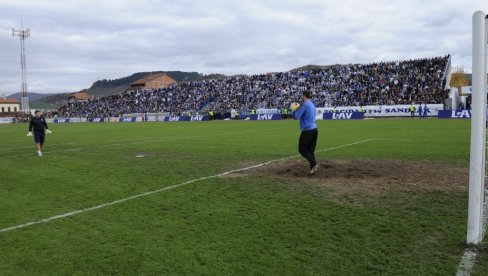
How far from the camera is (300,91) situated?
5969cm

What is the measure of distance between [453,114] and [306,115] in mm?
34745

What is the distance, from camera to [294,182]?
912cm

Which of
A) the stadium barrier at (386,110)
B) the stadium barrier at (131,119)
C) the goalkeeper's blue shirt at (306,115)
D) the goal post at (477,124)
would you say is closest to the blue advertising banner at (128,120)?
the stadium barrier at (131,119)

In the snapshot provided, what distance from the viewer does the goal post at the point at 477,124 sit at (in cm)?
478

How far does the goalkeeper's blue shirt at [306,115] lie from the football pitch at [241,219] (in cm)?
117

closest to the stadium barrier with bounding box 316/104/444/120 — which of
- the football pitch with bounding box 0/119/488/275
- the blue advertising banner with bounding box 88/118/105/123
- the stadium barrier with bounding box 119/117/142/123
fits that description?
the stadium barrier with bounding box 119/117/142/123

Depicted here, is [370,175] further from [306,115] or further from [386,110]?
[386,110]

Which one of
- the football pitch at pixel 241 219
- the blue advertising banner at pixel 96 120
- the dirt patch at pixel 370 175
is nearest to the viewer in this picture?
the football pitch at pixel 241 219

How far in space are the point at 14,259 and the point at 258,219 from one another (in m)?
3.28

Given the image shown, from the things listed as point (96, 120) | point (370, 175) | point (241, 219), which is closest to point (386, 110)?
point (370, 175)

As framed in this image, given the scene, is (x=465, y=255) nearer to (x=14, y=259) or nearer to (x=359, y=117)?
(x=14, y=259)

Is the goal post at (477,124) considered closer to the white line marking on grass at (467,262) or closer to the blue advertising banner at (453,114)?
the white line marking on grass at (467,262)

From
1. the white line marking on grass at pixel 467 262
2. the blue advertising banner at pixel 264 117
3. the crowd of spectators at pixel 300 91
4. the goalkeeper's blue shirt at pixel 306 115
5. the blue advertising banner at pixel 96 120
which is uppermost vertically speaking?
the crowd of spectators at pixel 300 91

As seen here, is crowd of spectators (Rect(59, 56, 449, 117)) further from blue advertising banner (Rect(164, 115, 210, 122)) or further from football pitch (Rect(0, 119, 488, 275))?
football pitch (Rect(0, 119, 488, 275))
